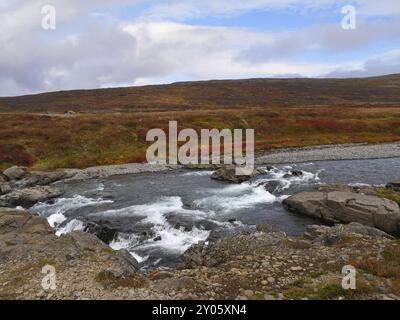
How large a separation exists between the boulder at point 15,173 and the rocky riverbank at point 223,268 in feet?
109

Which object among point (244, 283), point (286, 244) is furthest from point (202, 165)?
point (244, 283)

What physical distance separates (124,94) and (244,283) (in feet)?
569

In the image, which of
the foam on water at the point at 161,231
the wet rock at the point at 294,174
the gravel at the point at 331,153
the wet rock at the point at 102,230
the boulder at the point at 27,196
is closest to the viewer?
the foam on water at the point at 161,231

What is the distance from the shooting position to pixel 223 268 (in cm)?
2066

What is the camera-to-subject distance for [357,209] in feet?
108

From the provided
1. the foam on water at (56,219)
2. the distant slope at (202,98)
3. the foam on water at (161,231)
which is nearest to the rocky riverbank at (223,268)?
the foam on water at (161,231)

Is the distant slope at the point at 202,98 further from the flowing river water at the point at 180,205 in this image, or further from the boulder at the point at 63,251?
the boulder at the point at 63,251

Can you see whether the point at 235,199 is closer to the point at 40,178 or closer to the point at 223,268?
the point at 223,268

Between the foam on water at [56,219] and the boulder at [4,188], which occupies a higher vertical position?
the boulder at [4,188]

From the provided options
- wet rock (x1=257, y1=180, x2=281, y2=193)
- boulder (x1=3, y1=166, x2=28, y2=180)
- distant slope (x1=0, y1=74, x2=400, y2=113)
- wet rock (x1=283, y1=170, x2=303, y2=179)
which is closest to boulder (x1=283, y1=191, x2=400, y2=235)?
wet rock (x1=257, y1=180, x2=281, y2=193)

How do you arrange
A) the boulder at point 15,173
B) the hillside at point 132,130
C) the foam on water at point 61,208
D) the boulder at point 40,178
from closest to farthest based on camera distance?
1. the foam on water at point 61,208
2. the boulder at point 40,178
3. the boulder at point 15,173
4. the hillside at point 132,130

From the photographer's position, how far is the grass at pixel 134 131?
229ft

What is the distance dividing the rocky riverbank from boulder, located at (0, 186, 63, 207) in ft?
66.5
